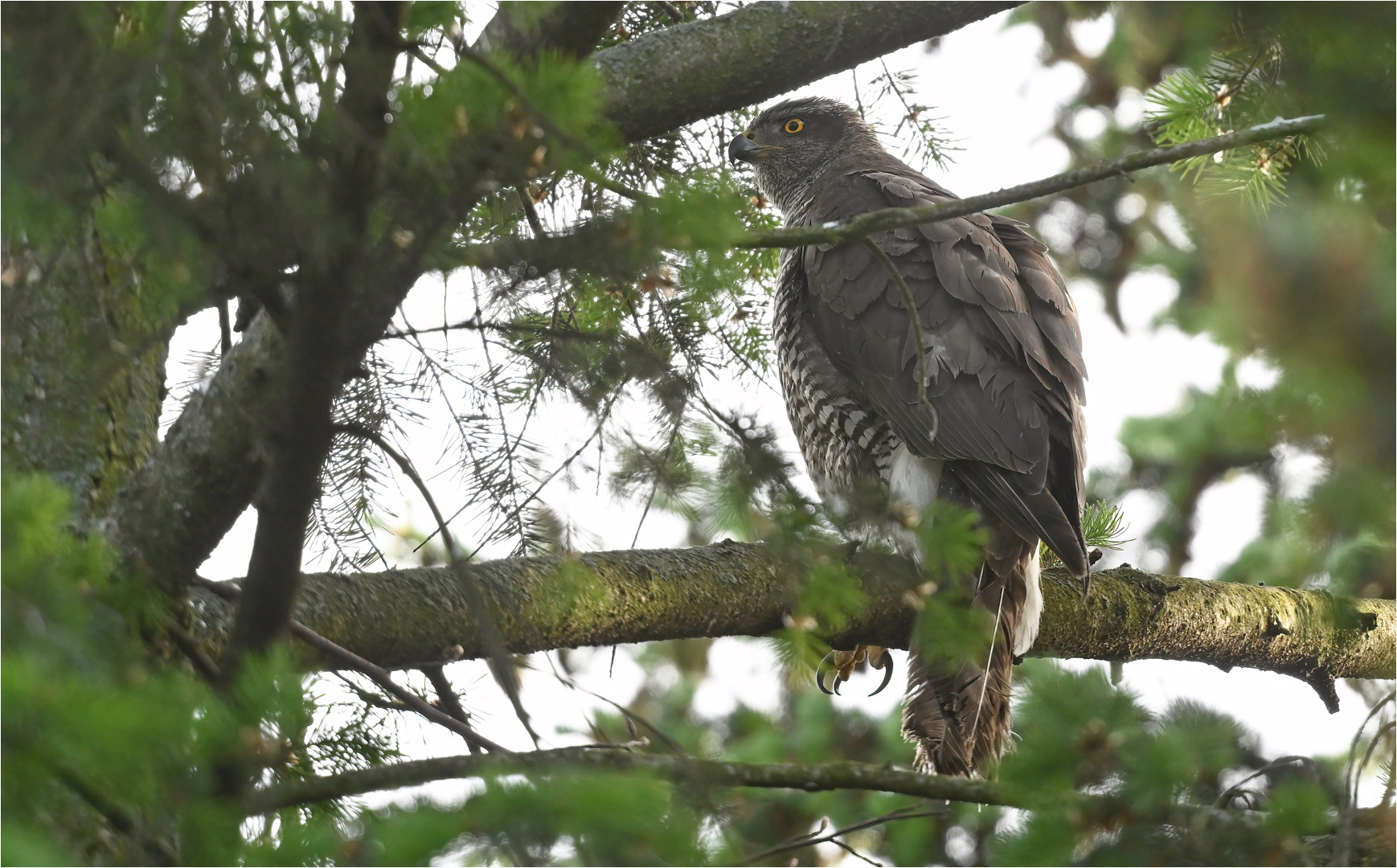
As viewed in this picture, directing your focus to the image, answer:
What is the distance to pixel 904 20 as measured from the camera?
295cm

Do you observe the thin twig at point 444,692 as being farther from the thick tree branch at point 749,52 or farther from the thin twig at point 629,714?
the thick tree branch at point 749,52

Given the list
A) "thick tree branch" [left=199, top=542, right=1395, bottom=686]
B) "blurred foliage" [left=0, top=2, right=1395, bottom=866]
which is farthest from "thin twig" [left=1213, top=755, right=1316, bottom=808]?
"thick tree branch" [left=199, top=542, right=1395, bottom=686]

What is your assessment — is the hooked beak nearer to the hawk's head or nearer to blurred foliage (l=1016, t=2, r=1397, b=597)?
the hawk's head

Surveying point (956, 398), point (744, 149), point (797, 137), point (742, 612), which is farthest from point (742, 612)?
point (797, 137)

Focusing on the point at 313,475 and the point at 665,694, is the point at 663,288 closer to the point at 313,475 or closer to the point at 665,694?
the point at 313,475

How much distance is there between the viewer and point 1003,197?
1.75 m

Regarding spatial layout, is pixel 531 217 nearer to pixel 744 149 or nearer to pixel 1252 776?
pixel 1252 776

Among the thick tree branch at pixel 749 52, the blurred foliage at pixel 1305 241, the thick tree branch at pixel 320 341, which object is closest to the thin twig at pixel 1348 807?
the blurred foliage at pixel 1305 241

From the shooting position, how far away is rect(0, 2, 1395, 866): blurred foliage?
Result: 3.93 ft

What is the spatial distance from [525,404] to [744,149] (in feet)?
9.84

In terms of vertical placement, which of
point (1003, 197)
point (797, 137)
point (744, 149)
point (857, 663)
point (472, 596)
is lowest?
point (472, 596)

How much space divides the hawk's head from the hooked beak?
2cm

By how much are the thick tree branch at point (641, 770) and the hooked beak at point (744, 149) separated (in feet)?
11.1

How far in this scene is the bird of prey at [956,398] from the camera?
3221mm
